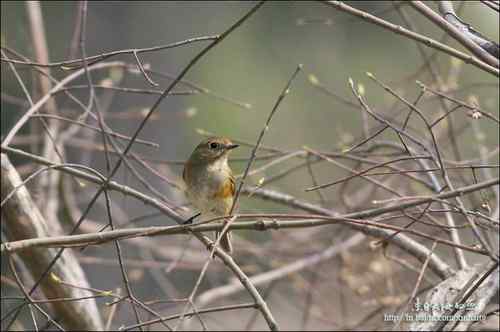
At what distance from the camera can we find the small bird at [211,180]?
3896 mm

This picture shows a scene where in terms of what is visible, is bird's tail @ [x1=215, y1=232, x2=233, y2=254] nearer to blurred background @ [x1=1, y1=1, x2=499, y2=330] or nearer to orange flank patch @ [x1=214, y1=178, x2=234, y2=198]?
orange flank patch @ [x1=214, y1=178, x2=234, y2=198]

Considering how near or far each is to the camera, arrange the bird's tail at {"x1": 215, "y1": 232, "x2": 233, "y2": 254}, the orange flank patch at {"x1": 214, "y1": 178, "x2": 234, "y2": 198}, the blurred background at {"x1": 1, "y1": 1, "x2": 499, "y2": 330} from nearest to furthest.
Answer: the orange flank patch at {"x1": 214, "y1": 178, "x2": 234, "y2": 198}, the bird's tail at {"x1": 215, "y1": 232, "x2": 233, "y2": 254}, the blurred background at {"x1": 1, "y1": 1, "x2": 499, "y2": 330}

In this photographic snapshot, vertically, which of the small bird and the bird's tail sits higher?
the small bird

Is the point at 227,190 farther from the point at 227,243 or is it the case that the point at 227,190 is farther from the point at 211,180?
the point at 227,243

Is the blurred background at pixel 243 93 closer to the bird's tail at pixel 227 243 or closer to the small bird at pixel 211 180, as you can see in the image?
the bird's tail at pixel 227 243

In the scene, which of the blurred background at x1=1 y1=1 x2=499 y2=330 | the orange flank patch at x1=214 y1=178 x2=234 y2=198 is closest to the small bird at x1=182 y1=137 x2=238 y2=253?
the orange flank patch at x1=214 y1=178 x2=234 y2=198

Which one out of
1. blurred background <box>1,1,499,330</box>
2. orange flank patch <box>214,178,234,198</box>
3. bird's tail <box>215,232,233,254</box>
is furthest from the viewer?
blurred background <box>1,1,499,330</box>

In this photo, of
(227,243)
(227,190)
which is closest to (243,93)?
(227,243)

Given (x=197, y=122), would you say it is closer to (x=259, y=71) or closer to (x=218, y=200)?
(x=259, y=71)

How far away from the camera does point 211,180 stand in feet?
12.8

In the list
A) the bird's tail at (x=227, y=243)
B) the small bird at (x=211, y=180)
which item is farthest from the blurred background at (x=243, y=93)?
the small bird at (x=211, y=180)

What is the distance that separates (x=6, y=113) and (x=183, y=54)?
2.85 metres

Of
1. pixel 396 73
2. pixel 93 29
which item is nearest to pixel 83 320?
pixel 93 29

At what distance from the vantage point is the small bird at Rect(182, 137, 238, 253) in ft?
12.8
